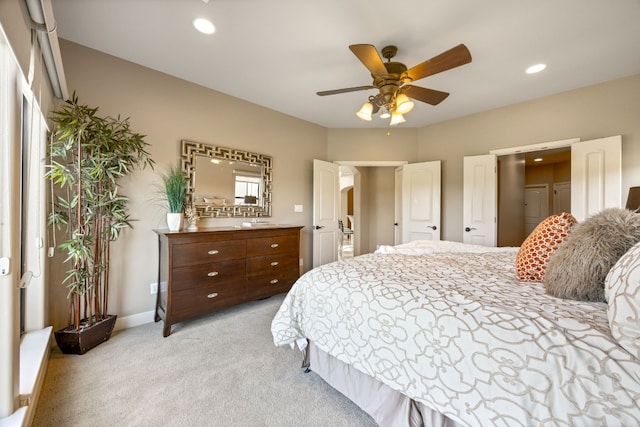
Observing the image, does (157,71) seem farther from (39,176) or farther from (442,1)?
(442,1)

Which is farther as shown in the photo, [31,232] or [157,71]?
[157,71]

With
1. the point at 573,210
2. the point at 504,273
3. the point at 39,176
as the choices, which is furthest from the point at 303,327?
the point at 573,210

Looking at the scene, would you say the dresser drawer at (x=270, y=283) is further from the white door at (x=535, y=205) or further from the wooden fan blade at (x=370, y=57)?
the white door at (x=535, y=205)

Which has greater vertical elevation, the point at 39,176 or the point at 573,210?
the point at 39,176

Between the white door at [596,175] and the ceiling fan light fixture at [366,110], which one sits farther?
the white door at [596,175]

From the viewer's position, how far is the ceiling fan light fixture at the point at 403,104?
212cm

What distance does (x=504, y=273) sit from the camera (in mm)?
1584

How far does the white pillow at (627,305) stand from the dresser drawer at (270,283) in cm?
267

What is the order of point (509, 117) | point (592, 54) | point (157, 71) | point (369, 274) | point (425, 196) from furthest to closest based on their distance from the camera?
1. point (425, 196)
2. point (509, 117)
3. point (157, 71)
4. point (592, 54)
5. point (369, 274)

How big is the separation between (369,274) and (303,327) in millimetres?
590

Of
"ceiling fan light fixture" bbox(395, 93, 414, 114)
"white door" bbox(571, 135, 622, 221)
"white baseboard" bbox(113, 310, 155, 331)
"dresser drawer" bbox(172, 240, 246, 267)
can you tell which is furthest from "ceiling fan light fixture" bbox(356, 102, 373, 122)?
Answer: "white baseboard" bbox(113, 310, 155, 331)

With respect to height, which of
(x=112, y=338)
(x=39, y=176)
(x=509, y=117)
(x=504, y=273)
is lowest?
(x=112, y=338)

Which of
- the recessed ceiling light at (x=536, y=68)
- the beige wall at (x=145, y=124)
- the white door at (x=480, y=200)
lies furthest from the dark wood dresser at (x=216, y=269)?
the recessed ceiling light at (x=536, y=68)

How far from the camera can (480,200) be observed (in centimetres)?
371
